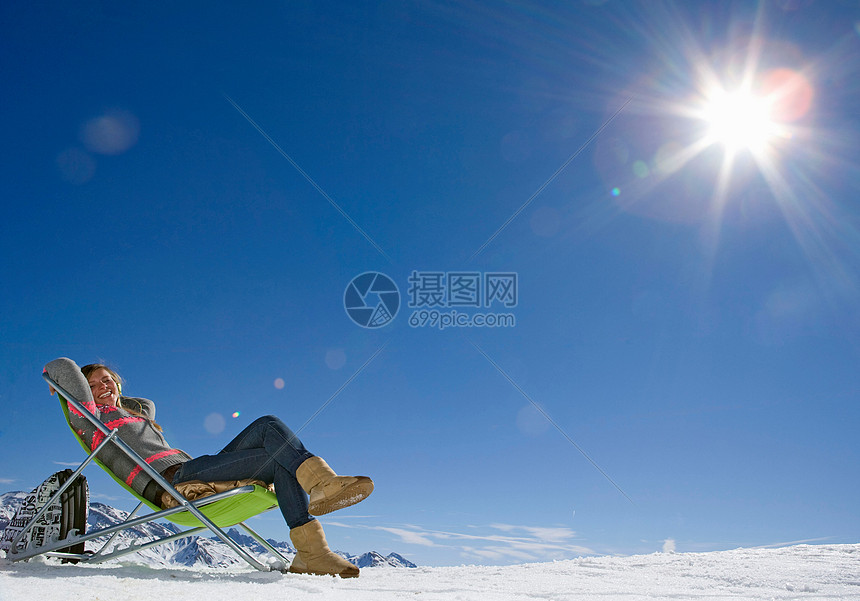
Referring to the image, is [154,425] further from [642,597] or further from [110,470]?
[642,597]

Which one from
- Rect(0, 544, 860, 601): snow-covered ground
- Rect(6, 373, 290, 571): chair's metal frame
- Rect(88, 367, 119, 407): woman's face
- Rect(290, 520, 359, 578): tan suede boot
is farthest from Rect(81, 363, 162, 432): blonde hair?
Rect(290, 520, 359, 578): tan suede boot

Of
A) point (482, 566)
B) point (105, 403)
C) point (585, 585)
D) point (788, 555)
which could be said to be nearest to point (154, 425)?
point (105, 403)

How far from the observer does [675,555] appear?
3.63 m

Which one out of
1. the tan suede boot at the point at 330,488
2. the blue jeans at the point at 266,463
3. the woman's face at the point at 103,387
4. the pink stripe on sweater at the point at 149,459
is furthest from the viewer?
the woman's face at the point at 103,387

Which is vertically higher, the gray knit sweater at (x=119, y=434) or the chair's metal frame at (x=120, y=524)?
the gray knit sweater at (x=119, y=434)

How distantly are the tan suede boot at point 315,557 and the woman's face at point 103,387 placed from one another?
1.53 metres

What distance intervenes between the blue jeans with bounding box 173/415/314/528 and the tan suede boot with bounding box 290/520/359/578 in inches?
1.9

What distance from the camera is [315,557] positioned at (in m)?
2.72

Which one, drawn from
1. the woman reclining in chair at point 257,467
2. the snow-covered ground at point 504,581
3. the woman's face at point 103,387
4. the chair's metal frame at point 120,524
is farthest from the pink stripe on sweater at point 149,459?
the woman's face at point 103,387

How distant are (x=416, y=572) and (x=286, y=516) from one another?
979 mm

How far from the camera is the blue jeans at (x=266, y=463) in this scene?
2.80 metres

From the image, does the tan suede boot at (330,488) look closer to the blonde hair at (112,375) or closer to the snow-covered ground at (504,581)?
the snow-covered ground at (504,581)

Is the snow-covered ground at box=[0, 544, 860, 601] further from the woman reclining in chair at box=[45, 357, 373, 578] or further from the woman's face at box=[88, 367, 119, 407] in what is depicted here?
the woman's face at box=[88, 367, 119, 407]

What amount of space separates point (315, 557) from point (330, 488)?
40 centimetres
